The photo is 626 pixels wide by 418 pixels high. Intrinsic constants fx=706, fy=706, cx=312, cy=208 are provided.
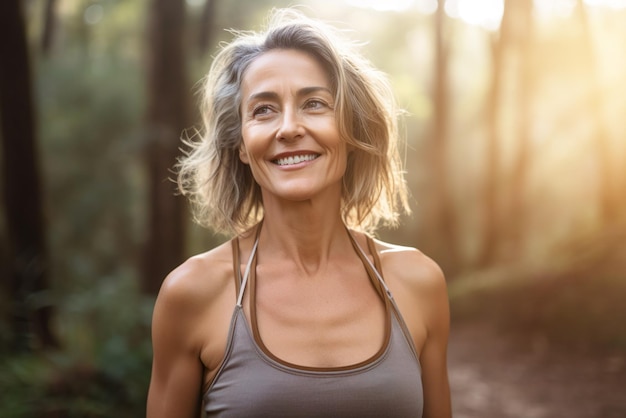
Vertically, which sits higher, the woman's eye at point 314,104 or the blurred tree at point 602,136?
the woman's eye at point 314,104

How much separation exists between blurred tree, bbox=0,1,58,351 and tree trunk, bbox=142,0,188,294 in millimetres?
1296

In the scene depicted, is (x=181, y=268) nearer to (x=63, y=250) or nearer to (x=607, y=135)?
(x=607, y=135)

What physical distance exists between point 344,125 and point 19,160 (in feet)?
22.1

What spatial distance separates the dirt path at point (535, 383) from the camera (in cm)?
714

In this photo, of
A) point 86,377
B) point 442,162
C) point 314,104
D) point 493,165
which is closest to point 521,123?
point 493,165

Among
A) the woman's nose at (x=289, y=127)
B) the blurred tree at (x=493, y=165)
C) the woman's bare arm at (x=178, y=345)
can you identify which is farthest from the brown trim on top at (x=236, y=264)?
the blurred tree at (x=493, y=165)

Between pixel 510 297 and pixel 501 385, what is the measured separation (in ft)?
12.4

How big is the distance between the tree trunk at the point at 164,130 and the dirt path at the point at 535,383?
3.86 meters

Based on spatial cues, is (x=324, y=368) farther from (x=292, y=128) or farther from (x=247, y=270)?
(x=292, y=128)

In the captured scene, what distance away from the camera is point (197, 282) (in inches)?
98.3

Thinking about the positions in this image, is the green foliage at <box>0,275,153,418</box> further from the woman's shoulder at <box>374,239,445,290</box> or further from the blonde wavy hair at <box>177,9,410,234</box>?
the woman's shoulder at <box>374,239,445,290</box>

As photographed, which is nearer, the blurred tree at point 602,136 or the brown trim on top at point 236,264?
the brown trim on top at point 236,264

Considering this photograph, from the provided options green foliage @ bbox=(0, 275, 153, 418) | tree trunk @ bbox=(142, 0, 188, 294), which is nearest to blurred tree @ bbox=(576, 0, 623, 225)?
tree trunk @ bbox=(142, 0, 188, 294)

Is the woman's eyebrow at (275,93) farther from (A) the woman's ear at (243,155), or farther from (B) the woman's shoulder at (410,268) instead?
(B) the woman's shoulder at (410,268)
